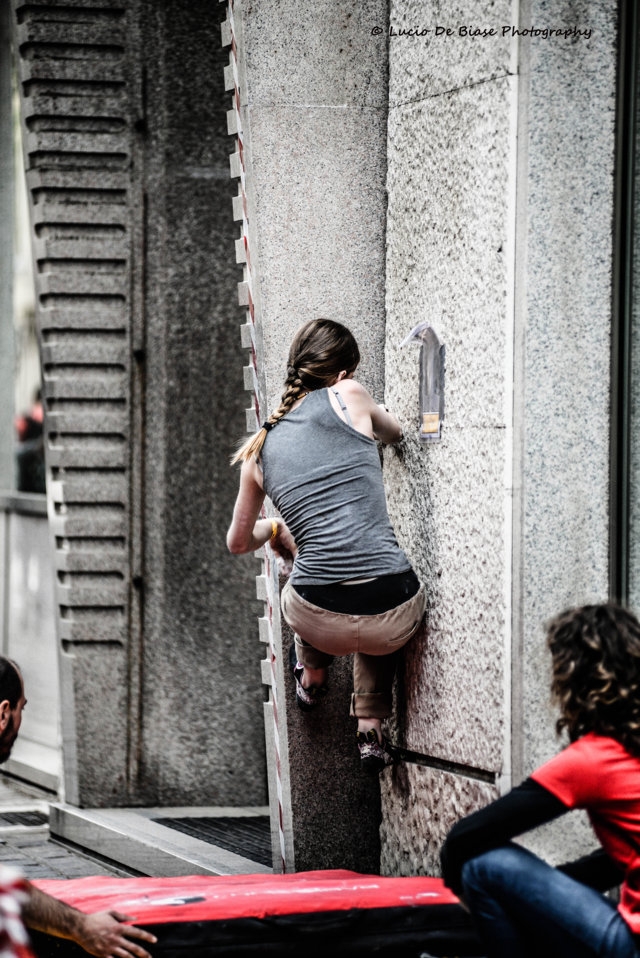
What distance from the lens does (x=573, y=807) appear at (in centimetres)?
336

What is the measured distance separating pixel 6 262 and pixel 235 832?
5.80m

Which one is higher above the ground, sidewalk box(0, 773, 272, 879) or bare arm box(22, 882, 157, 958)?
bare arm box(22, 882, 157, 958)

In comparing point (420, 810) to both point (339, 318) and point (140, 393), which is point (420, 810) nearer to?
point (339, 318)

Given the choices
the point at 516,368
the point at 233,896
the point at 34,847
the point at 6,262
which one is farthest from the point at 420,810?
the point at 6,262

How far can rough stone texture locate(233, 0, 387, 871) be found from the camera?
536cm

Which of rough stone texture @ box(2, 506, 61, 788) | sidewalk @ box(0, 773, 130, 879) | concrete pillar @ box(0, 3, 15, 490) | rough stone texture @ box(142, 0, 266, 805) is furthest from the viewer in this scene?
concrete pillar @ box(0, 3, 15, 490)

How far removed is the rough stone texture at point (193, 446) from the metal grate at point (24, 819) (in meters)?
0.72

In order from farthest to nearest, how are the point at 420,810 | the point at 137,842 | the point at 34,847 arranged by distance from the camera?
the point at 34,847 → the point at 137,842 → the point at 420,810

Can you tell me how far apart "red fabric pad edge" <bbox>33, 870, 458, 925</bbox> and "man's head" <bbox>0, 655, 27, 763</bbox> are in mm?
835

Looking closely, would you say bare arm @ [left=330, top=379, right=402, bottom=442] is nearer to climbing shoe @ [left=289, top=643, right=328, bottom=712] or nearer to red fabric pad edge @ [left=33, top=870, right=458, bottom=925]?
climbing shoe @ [left=289, top=643, right=328, bottom=712]

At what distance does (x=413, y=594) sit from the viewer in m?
5.04

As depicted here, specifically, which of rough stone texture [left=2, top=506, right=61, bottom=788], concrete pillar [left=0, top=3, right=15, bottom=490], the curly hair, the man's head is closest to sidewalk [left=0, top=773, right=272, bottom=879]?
rough stone texture [left=2, top=506, right=61, bottom=788]

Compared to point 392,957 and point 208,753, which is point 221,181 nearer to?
point 208,753

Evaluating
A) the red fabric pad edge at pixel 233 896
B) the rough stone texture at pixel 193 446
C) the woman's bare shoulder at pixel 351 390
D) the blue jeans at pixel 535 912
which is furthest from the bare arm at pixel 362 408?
the rough stone texture at pixel 193 446
